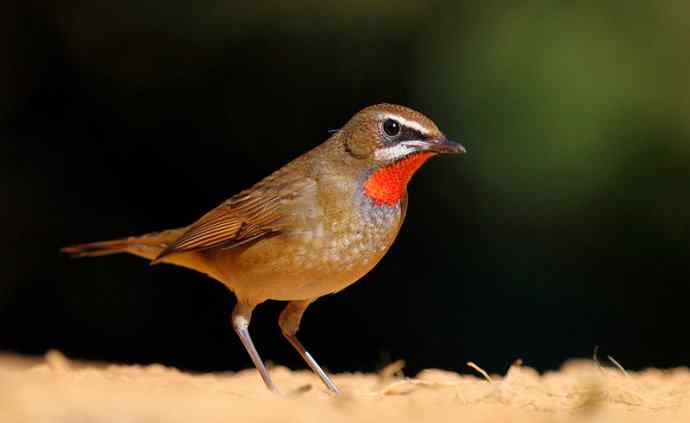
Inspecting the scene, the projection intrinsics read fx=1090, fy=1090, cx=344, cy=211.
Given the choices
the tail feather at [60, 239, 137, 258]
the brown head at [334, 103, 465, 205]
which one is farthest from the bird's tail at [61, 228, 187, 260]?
the brown head at [334, 103, 465, 205]

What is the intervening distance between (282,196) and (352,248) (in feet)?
1.62

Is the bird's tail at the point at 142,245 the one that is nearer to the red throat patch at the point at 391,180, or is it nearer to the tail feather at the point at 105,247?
the tail feather at the point at 105,247

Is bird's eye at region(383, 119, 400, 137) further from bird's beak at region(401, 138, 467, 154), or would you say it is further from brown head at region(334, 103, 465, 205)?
bird's beak at region(401, 138, 467, 154)

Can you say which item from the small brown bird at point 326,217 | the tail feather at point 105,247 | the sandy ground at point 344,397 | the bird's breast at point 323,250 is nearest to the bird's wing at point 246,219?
the small brown bird at point 326,217

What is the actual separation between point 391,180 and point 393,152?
0.13m

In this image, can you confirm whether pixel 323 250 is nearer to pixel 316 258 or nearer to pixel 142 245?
pixel 316 258

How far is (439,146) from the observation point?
195 inches

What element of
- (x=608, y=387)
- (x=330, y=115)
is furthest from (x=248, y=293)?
(x=330, y=115)

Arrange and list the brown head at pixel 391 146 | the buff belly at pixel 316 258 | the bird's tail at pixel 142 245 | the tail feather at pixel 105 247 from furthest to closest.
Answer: the tail feather at pixel 105 247, the bird's tail at pixel 142 245, the brown head at pixel 391 146, the buff belly at pixel 316 258

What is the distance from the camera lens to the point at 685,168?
7000mm

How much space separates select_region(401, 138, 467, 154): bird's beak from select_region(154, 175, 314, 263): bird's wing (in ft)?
1.81

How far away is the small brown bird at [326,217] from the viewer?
4949 millimetres

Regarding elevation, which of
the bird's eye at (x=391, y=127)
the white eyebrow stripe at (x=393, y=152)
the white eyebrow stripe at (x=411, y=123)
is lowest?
the white eyebrow stripe at (x=393, y=152)

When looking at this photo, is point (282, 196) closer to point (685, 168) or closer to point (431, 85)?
point (431, 85)
